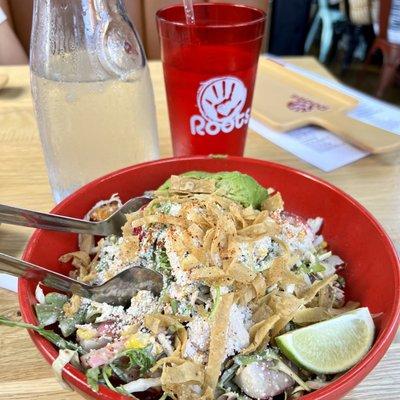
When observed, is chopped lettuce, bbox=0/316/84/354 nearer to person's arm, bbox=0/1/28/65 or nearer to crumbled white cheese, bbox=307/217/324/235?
crumbled white cheese, bbox=307/217/324/235

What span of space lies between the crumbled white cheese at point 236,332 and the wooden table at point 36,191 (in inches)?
5.4

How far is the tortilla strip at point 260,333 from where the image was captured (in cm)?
44

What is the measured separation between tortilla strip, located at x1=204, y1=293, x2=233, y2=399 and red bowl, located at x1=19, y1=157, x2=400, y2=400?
0.26 ft

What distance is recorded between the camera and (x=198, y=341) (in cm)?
44

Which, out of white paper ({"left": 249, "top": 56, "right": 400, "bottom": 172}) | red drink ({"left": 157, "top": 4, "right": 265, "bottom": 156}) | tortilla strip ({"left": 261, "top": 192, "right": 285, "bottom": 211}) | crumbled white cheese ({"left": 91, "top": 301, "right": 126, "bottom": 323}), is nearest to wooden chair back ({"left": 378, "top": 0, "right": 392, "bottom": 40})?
white paper ({"left": 249, "top": 56, "right": 400, "bottom": 172})

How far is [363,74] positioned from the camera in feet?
10.9

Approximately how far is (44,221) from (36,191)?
287 mm

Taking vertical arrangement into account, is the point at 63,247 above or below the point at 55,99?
below

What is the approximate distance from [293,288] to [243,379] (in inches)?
4.9

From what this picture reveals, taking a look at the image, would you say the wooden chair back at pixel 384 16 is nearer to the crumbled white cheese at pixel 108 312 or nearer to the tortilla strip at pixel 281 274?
the tortilla strip at pixel 281 274

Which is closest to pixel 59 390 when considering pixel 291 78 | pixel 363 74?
pixel 291 78

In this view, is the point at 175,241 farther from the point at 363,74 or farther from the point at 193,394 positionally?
the point at 363,74

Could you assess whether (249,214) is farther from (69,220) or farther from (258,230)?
(69,220)

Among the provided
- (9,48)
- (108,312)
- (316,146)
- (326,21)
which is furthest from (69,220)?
(326,21)
